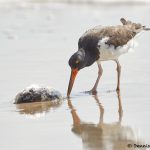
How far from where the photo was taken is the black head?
8805 millimetres

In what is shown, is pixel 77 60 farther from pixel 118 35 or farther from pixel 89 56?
pixel 118 35

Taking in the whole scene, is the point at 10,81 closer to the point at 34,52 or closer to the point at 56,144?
the point at 34,52

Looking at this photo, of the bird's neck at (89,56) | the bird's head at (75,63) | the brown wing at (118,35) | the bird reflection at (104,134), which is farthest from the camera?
the brown wing at (118,35)

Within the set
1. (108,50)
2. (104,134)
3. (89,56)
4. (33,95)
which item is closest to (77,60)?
(89,56)

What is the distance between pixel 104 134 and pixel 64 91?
257 centimetres

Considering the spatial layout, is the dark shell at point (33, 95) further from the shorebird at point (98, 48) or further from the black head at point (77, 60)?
the black head at point (77, 60)

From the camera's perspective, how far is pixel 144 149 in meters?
5.95

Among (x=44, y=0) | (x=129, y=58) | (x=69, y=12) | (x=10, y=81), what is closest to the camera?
(x=10, y=81)

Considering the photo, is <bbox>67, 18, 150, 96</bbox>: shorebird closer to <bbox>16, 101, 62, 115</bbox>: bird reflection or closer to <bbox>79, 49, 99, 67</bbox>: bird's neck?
<bbox>79, 49, 99, 67</bbox>: bird's neck

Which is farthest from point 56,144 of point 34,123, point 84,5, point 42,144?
point 84,5

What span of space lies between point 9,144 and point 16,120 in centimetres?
105

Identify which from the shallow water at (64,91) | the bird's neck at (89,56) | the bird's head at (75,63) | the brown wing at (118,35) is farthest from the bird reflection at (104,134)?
the brown wing at (118,35)

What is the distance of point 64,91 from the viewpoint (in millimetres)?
9055

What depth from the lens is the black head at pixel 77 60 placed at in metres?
8.80
